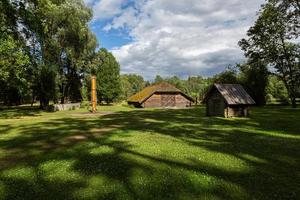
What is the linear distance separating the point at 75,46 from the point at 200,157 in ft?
150

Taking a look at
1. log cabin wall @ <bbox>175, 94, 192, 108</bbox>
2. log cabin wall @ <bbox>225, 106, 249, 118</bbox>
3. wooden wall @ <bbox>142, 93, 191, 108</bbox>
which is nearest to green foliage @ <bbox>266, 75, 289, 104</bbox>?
log cabin wall @ <bbox>175, 94, 192, 108</bbox>

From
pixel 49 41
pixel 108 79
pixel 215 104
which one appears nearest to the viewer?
pixel 215 104

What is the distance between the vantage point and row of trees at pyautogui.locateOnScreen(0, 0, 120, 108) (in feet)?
113

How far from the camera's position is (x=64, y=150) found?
15.4 metres

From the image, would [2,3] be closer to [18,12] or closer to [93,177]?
[18,12]

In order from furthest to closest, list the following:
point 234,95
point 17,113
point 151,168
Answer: point 17,113 → point 234,95 → point 151,168

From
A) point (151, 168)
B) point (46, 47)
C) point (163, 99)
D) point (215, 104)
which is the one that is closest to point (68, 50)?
point (46, 47)

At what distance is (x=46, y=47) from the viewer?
50.1m

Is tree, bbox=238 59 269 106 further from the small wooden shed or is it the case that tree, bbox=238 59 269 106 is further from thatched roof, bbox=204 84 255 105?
the small wooden shed

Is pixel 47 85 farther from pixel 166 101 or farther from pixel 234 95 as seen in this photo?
pixel 234 95

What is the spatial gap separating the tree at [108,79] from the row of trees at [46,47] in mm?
4353

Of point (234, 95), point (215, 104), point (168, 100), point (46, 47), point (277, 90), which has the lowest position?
point (215, 104)

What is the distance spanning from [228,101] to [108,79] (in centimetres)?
4737

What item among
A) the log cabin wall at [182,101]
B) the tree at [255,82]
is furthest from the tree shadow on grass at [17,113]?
the tree at [255,82]
